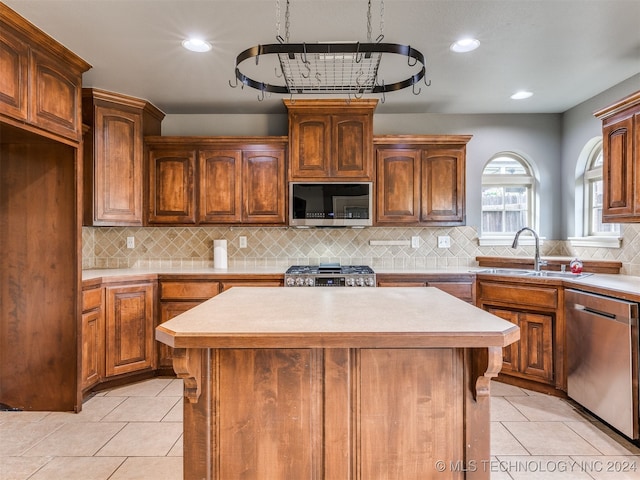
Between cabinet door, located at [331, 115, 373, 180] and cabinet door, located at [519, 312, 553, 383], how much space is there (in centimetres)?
188

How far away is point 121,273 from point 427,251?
9.84ft

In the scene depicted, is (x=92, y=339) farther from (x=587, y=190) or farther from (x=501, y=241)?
(x=587, y=190)

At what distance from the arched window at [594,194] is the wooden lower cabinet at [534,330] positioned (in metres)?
1.23

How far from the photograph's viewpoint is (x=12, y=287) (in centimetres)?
273

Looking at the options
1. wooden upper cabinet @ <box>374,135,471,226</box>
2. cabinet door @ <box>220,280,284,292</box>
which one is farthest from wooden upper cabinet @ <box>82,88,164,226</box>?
wooden upper cabinet @ <box>374,135,471,226</box>

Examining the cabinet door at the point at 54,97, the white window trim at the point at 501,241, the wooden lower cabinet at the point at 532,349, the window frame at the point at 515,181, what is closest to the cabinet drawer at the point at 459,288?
the wooden lower cabinet at the point at 532,349

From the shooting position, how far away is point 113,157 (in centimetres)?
340

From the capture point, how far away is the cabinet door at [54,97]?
2387mm

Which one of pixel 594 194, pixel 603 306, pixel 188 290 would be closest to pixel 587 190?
pixel 594 194

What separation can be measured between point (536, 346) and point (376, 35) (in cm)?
268

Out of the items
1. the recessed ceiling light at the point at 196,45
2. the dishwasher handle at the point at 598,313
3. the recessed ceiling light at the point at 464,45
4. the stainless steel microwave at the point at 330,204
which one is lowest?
the dishwasher handle at the point at 598,313

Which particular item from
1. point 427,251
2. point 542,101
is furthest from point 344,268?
point 542,101

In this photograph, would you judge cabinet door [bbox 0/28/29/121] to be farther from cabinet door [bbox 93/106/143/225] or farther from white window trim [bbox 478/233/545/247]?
white window trim [bbox 478/233/545/247]

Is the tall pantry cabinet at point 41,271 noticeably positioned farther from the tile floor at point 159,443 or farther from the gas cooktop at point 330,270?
the gas cooktop at point 330,270
